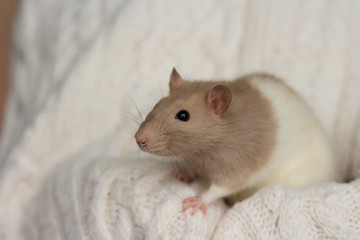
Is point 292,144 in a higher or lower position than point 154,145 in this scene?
lower

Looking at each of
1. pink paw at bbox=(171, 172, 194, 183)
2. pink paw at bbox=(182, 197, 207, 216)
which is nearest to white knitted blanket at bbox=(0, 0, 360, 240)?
pink paw at bbox=(171, 172, 194, 183)

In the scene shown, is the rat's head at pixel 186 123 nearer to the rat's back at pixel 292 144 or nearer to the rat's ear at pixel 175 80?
the rat's ear at pixel 175 80

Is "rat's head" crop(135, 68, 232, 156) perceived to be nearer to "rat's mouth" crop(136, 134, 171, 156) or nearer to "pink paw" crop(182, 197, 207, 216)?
"rat's mouth" crop(136, 134, 171, 156)

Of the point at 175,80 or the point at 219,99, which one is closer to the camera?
the point at 219,99

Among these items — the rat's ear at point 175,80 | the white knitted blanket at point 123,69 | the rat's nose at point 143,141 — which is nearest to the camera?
the rat's nose at point 143,141

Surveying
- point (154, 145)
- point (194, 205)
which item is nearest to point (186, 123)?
point (154, 145)


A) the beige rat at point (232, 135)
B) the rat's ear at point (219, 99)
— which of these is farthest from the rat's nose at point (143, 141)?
the rat's ear at point (219, 99)

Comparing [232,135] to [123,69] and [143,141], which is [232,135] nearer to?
[143,141]

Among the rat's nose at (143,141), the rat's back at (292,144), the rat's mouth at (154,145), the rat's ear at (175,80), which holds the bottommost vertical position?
the rat's back at (292,144)
